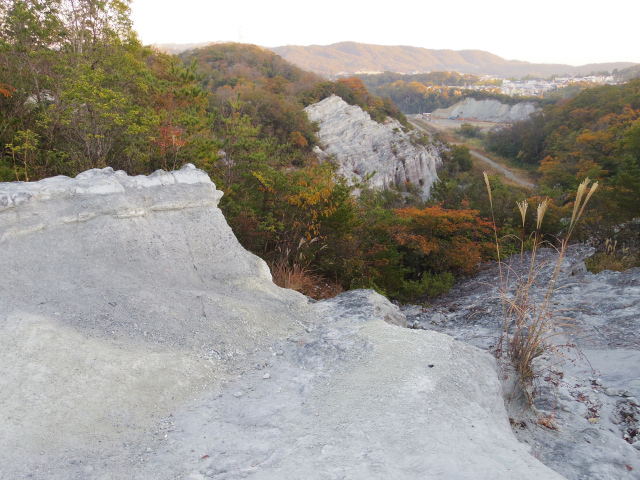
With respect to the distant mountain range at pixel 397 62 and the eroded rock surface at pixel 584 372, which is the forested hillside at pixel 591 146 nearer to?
the eroded rock surface at pixel 584 372

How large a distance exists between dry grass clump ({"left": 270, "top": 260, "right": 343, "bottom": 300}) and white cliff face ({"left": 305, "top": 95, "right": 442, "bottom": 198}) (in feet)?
76.4

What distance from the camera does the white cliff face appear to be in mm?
33188

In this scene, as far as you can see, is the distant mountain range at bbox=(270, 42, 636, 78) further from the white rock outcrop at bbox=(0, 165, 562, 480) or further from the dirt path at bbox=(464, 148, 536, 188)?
the white rock outcrop at bbox=(0, 165, 562, 480)

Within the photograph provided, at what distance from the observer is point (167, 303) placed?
4477 mm

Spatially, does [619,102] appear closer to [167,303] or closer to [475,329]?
[475,329]

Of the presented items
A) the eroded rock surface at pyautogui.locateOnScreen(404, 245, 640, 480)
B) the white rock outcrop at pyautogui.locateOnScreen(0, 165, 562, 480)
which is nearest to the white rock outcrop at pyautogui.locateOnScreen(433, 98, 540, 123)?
the eroded rock surface at pyautogui.locateOnScreen(404, 245, 640, 480)

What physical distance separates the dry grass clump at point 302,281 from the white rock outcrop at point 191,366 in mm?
1484

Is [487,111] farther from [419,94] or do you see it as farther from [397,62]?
[397,62]

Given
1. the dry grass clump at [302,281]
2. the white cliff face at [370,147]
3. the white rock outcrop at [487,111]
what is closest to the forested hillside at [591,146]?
the white cliff face at [370,147]

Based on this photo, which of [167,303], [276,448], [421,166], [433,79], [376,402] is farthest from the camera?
[433,79]

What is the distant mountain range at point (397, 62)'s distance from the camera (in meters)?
128

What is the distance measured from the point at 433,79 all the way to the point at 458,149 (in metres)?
84.8

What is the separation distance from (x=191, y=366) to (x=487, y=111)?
280ft

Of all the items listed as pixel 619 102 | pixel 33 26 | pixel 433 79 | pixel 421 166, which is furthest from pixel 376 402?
pixel 433 79
